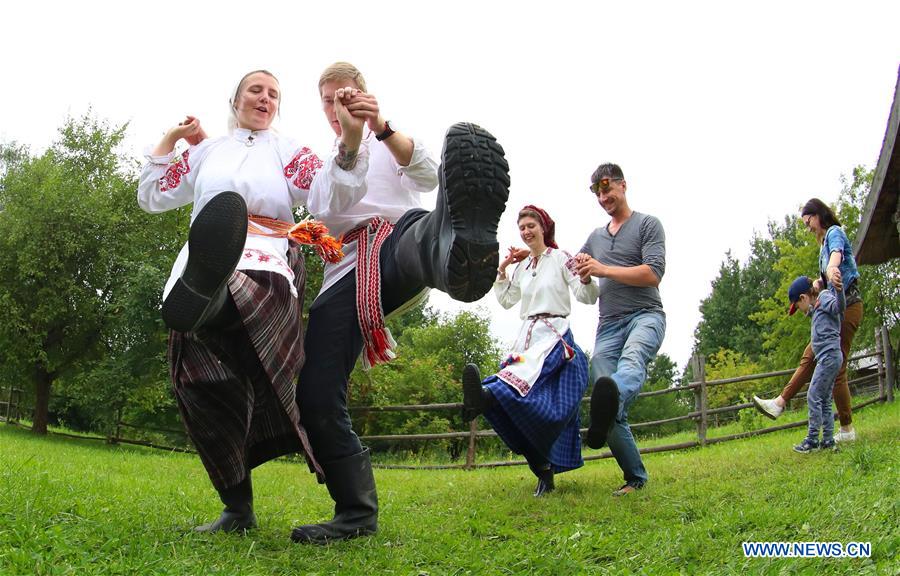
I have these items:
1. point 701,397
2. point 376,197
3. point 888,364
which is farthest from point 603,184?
point 888,364

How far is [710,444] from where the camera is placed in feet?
33.0

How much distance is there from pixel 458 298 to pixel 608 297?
2423 millimetres

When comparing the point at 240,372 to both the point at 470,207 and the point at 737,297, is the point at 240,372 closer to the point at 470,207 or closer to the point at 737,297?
the point at 470,207

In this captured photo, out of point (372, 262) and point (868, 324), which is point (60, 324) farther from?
point (868, 324)

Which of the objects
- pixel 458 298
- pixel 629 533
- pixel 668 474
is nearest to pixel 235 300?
pixel 458 298

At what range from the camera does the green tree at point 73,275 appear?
1641 cm

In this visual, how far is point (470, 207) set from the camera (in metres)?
2.46

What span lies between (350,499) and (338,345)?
2.10ft

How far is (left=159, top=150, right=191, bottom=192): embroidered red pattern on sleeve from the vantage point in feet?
11.3

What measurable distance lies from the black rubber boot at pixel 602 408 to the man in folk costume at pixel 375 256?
1232 mm

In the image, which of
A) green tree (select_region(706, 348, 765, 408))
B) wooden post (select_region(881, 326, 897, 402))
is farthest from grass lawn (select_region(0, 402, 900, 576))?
green tree (select_region(706, 348, 765, 408))

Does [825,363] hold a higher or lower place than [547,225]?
lower

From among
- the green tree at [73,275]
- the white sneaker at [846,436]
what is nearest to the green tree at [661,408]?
the green tree at [73,275]

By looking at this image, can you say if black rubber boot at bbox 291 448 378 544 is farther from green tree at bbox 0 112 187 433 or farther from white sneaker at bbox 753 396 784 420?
green tree at bbox 0 112 187 433
